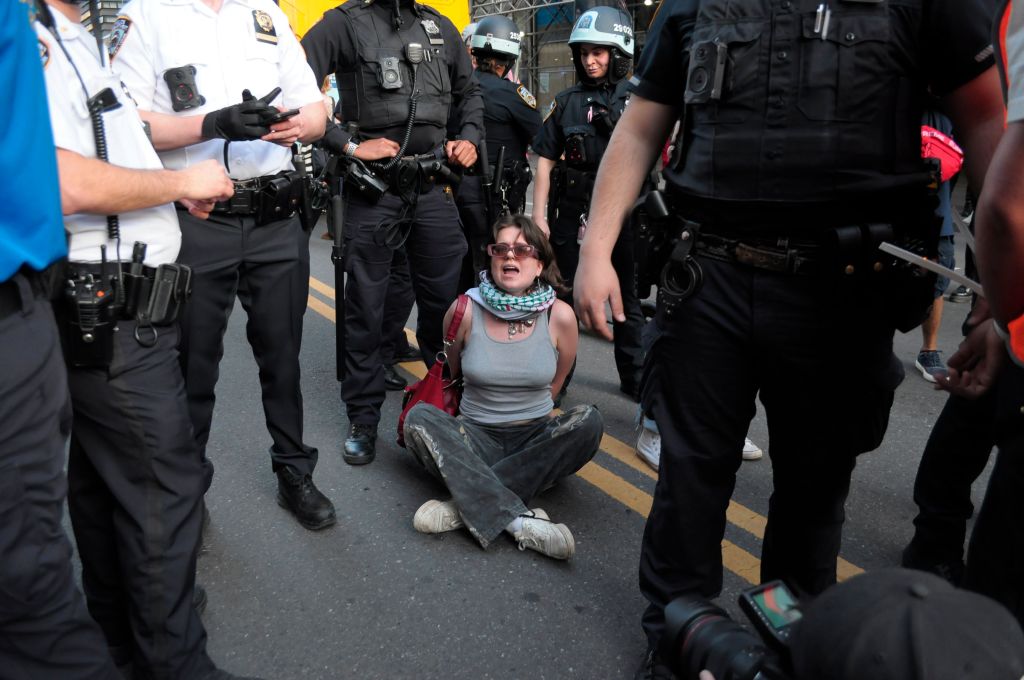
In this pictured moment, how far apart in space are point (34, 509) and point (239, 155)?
4.93 ft

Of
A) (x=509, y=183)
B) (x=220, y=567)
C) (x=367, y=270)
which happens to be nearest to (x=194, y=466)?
(x=220, y=567)

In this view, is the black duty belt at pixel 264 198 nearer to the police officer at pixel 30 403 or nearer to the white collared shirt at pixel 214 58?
the white collared shirt at pixel 214 58

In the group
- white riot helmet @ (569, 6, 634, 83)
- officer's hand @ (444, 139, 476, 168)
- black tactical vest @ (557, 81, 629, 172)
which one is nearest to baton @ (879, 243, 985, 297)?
officer's hand @ (444, 139, 476, 168)

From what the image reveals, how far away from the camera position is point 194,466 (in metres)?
2.17

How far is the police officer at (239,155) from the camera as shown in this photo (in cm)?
260

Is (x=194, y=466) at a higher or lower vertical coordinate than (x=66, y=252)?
lower

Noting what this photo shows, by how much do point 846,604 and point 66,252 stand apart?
156 cm

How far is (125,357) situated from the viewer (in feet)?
6.58


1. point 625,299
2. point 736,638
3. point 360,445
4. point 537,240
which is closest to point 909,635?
point 736,638

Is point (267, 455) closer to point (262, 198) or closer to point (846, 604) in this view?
point (262, 198)

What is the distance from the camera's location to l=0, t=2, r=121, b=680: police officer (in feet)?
5.02

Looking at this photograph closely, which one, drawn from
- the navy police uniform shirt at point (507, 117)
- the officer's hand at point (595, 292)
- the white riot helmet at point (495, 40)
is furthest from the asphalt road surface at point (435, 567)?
the white riot helmet at point (495, 40)

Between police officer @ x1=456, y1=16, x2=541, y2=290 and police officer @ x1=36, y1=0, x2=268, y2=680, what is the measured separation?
9.59 feet

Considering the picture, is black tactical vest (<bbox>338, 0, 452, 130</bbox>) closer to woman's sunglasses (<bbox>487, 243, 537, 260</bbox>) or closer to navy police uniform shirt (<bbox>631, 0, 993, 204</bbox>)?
woman's sunglasses (<bbox>487, 243, 537, 260</bbox>)
